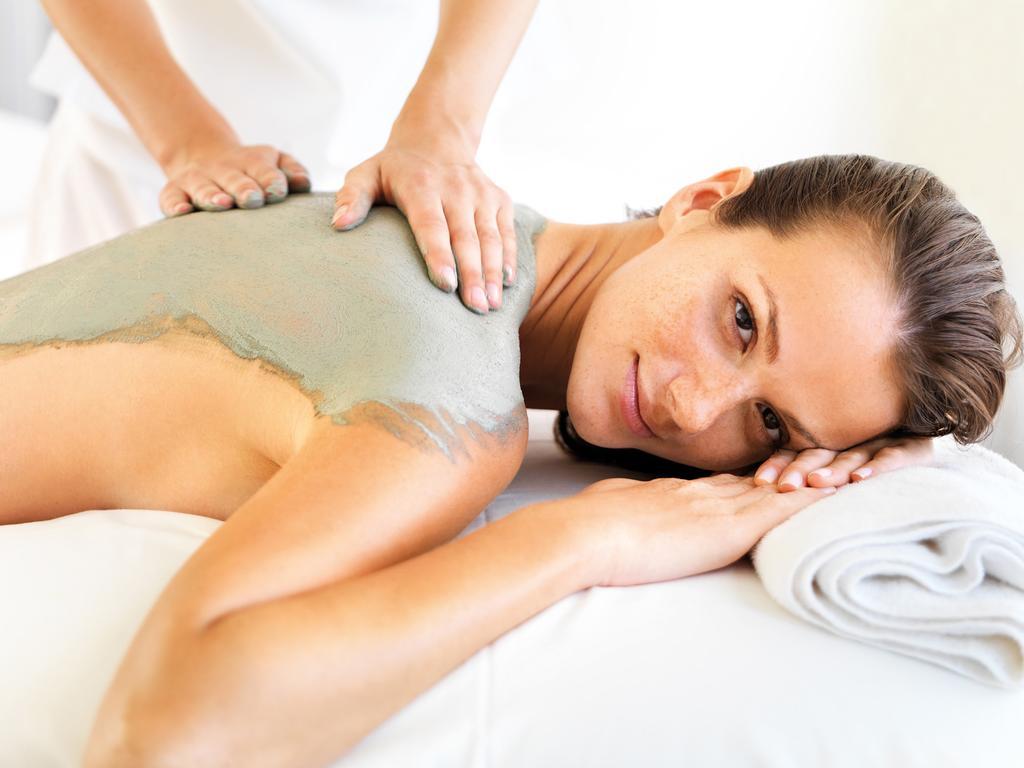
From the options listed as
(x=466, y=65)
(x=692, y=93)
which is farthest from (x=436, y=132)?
(x=692, y=93)

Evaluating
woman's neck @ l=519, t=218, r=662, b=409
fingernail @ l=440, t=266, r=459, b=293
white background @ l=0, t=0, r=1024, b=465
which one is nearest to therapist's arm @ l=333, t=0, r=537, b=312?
fingernail @ l=440, t=266, r=459, b=293

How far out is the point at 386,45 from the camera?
2.26 m

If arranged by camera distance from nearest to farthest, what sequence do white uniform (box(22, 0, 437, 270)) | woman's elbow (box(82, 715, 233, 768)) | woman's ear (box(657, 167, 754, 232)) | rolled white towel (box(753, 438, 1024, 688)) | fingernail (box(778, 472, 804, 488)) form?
woman's elbow (box(82, 715, 233, 768)) → rolled white towel (box(753, 438, 1024, 688)) → fingernail (box(778, 472, 804, 488)) → woman's ear (box(657, 167, 754, 232)) → white uniform (box(22, 0, 437, 270))

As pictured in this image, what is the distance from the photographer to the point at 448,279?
1171mm

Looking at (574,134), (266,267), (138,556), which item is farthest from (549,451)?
(574,134)

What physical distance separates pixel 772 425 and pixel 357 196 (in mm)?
620

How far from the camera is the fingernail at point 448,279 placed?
3.84 ft

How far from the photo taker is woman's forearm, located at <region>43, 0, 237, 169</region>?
5.87 ft

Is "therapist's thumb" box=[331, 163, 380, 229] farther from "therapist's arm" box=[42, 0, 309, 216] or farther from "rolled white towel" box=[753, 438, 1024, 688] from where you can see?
"rolled white towel" box=[753, 438, 1024, 688]

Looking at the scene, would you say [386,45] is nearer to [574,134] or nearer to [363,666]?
[574,134]

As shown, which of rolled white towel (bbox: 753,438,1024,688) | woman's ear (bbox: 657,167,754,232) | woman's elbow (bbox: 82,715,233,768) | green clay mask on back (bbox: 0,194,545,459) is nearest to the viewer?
woman's elbow (bbox: 82,715,233,768)

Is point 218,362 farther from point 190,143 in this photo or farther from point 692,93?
point 692,93

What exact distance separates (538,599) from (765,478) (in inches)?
15.1

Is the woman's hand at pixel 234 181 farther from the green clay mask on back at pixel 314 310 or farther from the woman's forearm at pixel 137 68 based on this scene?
the woman's forearm at pixel 137 68
